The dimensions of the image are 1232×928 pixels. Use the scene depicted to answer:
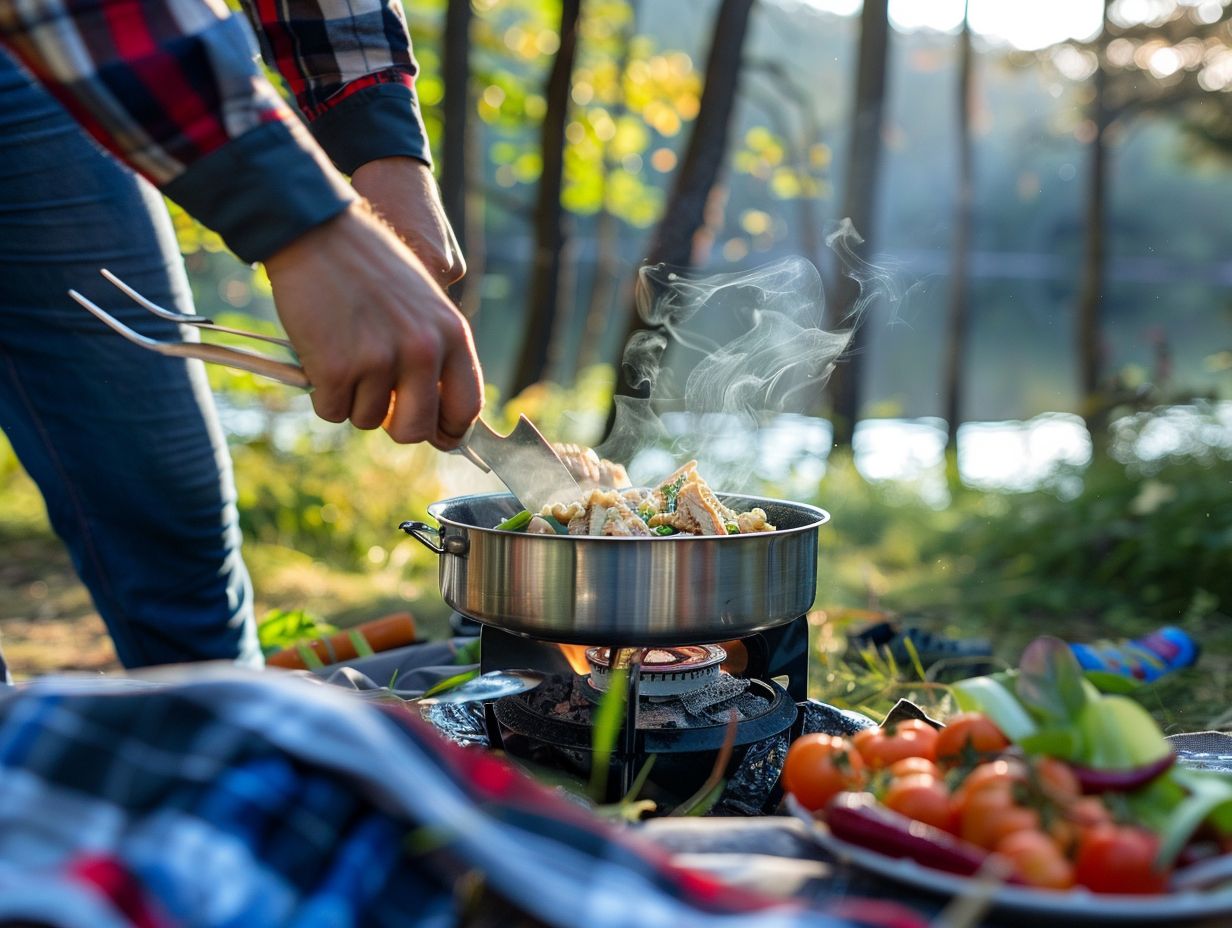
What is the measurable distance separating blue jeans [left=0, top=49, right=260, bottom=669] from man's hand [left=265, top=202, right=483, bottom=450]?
1.38m

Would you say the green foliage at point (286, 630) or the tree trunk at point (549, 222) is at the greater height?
the tree trunk at point (549, 222)

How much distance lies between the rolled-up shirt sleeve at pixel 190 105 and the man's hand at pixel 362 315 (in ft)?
0.13

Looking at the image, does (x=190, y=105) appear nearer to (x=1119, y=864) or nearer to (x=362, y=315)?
(x=362, y=315)

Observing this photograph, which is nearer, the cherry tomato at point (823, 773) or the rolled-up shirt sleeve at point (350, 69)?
the cherry tomato at point (823, 773)

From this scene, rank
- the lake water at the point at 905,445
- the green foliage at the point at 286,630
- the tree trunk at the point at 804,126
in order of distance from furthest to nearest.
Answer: the tree trunk at the point at 804,126 < the lake water at the point at 905,445 < the green foliage at the point at 286,630

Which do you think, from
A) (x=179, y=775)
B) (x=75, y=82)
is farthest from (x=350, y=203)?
(x=179, y=775)

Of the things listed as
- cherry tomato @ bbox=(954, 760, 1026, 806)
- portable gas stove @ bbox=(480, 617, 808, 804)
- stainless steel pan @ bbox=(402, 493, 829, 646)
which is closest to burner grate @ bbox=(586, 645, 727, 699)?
portable gas stove @ bbox=(480, 617, 808, 804)

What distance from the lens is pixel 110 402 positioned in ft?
9.05

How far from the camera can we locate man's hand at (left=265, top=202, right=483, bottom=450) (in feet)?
4.96

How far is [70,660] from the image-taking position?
4633 mm

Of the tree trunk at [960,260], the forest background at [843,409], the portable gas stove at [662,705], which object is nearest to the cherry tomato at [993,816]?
the portable gas stove at [662,705]

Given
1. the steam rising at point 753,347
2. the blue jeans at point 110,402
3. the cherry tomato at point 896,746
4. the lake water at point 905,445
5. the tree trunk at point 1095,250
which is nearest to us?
the cherry tomato at point 896,746

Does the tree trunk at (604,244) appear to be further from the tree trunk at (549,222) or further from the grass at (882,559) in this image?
the grass at (882,559)

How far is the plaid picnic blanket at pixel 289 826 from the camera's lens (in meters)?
1.06
